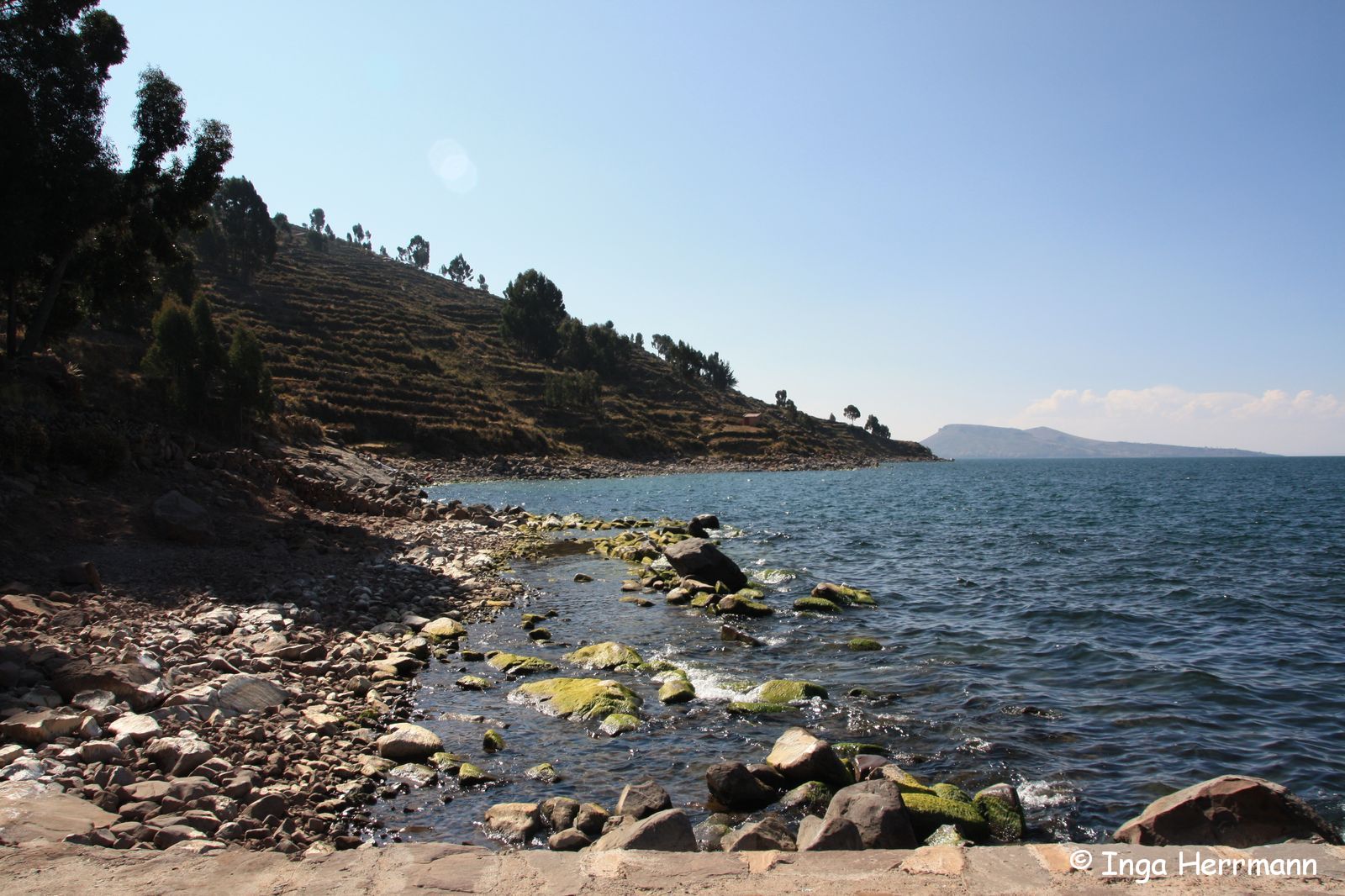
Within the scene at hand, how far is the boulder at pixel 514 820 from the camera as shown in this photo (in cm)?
888

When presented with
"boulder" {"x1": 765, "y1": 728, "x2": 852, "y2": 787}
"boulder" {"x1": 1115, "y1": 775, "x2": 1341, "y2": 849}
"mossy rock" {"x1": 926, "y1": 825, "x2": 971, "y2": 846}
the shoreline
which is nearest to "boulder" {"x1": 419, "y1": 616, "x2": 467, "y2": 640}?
the shoreline

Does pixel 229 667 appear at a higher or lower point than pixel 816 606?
higher

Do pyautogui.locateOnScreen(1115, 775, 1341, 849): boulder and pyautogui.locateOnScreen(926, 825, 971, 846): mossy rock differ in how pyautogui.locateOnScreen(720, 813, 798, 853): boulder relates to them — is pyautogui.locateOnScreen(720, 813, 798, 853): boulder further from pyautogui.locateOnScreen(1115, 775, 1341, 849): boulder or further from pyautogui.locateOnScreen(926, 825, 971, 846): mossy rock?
pyautogui.locateOnScreen(1115, 775, 1341, 849): boulder

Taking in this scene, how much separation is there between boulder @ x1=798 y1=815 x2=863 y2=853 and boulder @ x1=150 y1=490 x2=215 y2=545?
19313 millimetres

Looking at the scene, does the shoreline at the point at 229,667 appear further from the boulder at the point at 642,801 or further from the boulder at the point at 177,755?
the boulder at the point at 642,801

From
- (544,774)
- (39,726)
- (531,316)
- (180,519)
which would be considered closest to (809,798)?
(544,774)

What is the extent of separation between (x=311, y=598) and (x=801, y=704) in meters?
12.4

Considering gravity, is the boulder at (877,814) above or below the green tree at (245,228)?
below

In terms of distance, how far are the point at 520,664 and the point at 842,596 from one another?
11931 mm

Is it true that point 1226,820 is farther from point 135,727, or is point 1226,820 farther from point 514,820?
point 135,727

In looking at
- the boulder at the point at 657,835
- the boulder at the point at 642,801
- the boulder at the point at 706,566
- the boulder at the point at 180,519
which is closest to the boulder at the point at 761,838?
the boulder at the point at 657,835

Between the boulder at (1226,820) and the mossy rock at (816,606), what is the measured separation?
45.1 ft

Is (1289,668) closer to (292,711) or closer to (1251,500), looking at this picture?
(292,711)

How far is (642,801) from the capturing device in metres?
9.26
